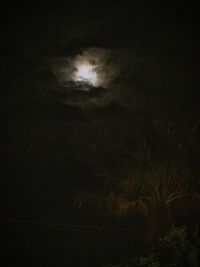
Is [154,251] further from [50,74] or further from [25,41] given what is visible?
[25,41]

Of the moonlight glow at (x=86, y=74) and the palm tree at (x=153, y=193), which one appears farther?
the moonlight glow at (x=86, y=74)

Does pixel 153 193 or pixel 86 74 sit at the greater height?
pixel 86 74

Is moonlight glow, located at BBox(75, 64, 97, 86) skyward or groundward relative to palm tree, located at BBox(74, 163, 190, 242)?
skyward

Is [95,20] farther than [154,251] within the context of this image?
Yes

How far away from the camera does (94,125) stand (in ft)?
30.5

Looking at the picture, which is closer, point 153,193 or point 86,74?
point 153,193

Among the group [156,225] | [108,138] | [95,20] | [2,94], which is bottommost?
[156,225]

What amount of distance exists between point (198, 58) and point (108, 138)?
141 inches

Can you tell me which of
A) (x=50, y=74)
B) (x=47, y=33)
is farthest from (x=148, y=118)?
(x=47, y=33)

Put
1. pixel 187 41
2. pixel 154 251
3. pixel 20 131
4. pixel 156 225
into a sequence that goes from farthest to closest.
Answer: pixel 187 41 → pixel 20 131 → pixel 156 225 → pixel 154 251

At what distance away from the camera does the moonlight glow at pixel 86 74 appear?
981 centimetres

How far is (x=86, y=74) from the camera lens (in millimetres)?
9883

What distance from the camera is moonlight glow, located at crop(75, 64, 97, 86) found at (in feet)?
32.2

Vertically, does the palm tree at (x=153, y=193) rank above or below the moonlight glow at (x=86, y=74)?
below
